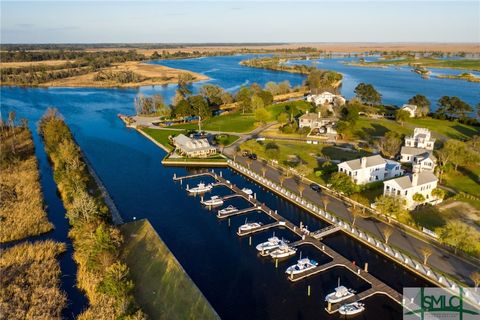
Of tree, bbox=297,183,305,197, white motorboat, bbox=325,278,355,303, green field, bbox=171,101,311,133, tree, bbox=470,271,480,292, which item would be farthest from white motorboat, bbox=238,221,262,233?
green field, bbox=171,101,311,133

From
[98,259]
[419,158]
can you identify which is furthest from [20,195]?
[419,158]

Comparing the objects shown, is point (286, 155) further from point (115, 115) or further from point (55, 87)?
point (55, 87)

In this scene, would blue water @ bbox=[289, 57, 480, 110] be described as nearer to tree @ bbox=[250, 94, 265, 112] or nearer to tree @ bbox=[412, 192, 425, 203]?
tree @ bbox=[250, 94, 265, 112]

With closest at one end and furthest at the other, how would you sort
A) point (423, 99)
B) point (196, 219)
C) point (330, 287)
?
point (330, 287)
point (196, 219)
point (423, 99)

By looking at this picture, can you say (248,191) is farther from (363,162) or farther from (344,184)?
(363,162)

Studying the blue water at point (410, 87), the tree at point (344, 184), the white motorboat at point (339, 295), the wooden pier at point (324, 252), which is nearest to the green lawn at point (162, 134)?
the wooden pier at point (324, 252)

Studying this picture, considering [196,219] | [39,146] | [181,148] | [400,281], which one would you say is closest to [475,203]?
[400,281]

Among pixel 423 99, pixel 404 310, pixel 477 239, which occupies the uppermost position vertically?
pixel 423 99
